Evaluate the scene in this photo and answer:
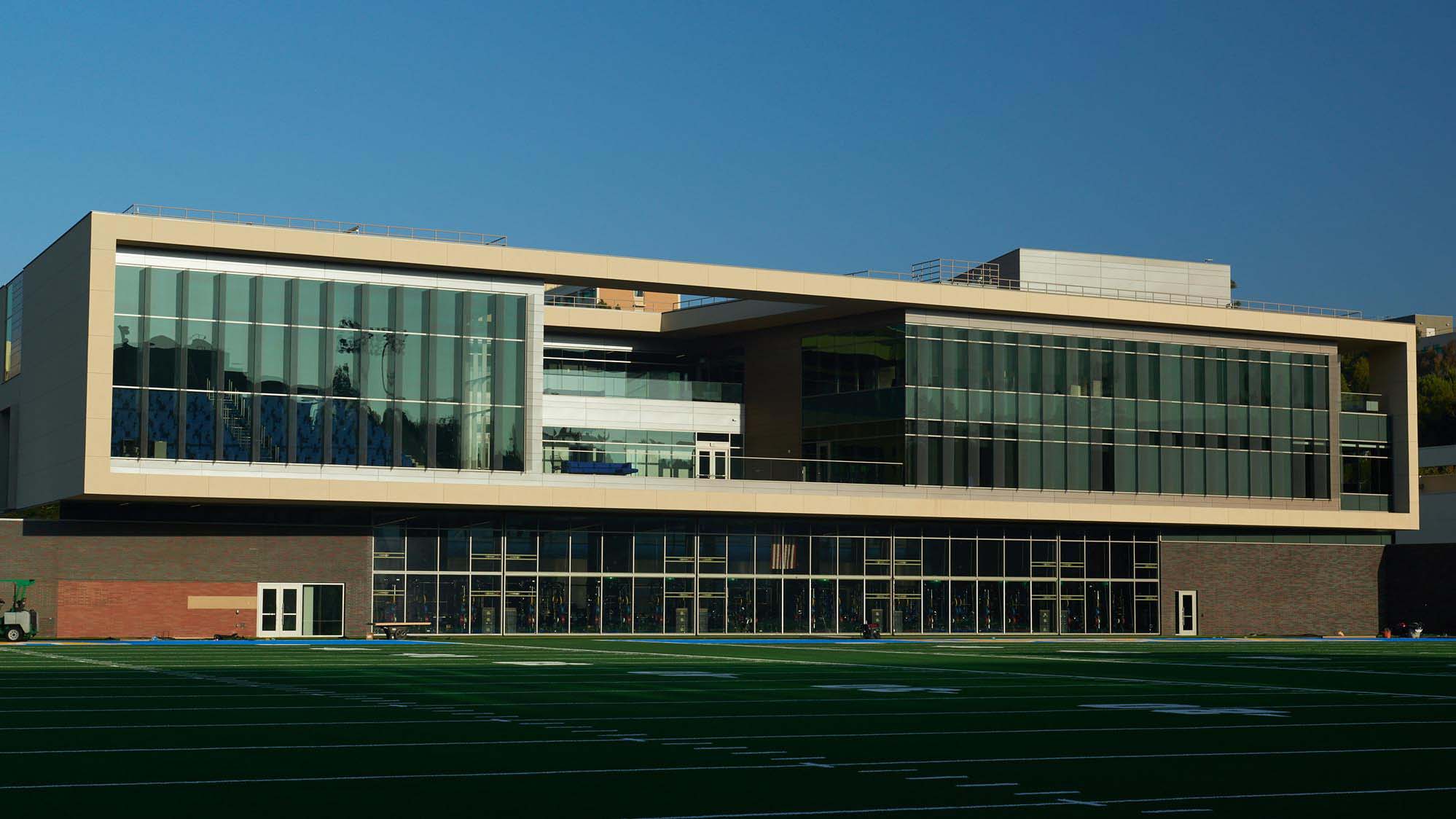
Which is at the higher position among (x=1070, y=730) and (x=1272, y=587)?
(x=1070, y=730)

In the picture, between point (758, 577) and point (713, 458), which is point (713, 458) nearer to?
point (713, 458)

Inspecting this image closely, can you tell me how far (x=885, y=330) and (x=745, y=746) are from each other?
158ft

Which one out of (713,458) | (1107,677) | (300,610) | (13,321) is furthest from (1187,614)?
(13,321)

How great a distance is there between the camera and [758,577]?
6231 cm

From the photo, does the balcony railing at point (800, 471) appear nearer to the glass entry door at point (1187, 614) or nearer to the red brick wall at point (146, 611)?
the red brick wall at point (146, 611)

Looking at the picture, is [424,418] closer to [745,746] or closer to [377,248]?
[377,248]

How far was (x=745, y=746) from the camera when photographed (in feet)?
50.8

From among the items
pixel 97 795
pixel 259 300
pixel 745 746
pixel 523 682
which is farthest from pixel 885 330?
pixel 97 795

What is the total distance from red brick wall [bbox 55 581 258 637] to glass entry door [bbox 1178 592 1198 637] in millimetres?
36722

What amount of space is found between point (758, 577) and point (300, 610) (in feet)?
54.9

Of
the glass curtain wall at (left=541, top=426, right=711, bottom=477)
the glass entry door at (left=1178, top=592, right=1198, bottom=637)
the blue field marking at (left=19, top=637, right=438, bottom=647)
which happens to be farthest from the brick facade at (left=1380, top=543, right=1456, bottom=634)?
the blue field marking at (left=19, top=637, right=438, bottom=647)

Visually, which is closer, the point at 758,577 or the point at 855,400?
the point at 758,577

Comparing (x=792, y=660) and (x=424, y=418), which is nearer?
(x=792, y=660)

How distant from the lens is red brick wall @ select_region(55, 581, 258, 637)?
5288 centimetres
